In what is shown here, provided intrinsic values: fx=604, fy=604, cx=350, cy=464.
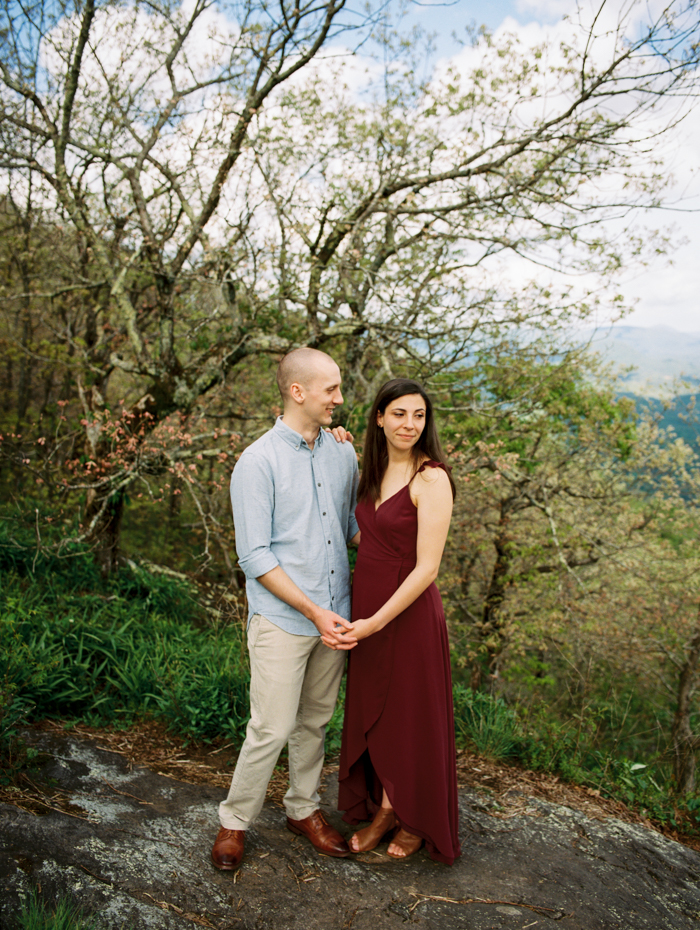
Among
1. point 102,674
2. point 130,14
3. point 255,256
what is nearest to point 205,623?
point 102,674

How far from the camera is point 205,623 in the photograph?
578 cm

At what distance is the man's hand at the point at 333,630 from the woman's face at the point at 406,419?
2.47 ft

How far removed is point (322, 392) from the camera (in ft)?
8.08

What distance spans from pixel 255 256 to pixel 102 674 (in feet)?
12.9

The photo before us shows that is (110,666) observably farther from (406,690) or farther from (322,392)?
(322,392)

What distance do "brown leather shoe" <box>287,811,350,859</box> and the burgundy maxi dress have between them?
0.93 feet

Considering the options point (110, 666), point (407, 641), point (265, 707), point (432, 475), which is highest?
point (432, 475)

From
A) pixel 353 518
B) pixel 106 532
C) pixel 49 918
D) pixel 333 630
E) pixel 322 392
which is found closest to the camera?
pixel 49 918

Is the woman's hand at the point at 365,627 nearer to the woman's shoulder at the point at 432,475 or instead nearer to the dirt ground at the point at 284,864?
the woman's shoulder at the point at 432,475

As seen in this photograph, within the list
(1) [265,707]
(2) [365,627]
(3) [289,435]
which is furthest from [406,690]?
(3) [289,435]

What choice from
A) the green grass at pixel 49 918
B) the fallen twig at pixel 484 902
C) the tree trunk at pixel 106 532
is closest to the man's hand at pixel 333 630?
the fallen twig at pixel 484 902

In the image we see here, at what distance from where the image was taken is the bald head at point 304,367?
244cm

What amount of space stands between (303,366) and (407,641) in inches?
48.2

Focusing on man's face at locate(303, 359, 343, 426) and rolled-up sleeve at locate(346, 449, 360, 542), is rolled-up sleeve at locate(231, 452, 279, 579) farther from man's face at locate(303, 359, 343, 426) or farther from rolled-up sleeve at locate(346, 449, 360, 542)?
rolled-up sleeve at locate(346, 449, 360, 542)
